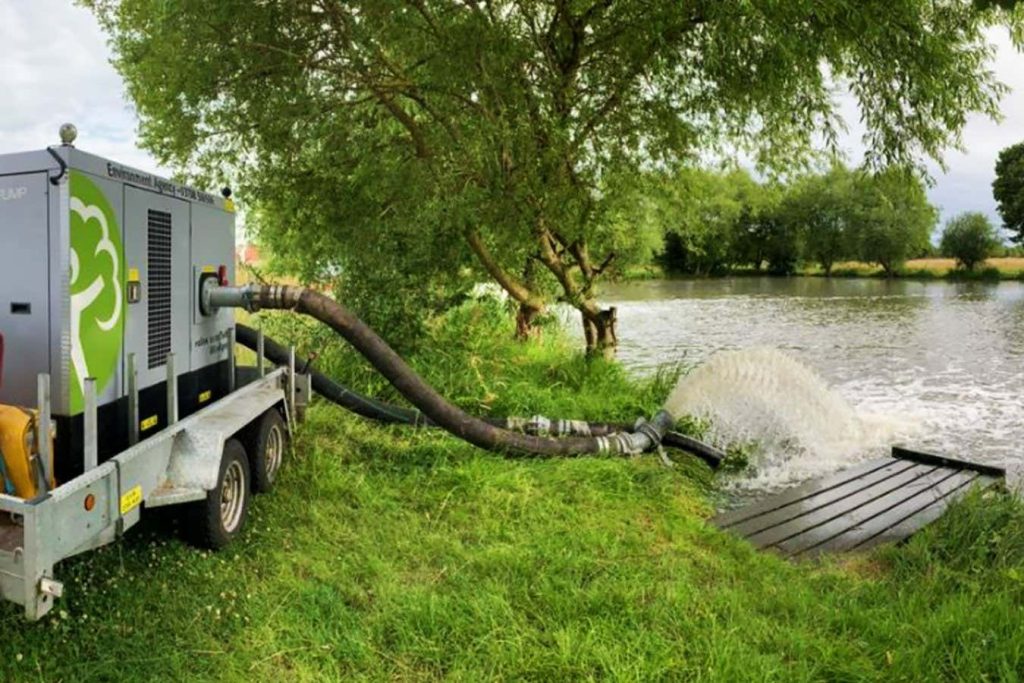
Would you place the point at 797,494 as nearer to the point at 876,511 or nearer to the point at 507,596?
the point at 876,511

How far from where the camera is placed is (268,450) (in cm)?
496

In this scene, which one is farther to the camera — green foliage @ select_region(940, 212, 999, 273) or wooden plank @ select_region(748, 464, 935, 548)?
green foliage @ select_region(940, 212, 999, 273)

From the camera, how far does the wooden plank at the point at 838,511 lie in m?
4.77

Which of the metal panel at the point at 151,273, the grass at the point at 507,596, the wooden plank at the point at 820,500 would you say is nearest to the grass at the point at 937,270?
the wooden plank at the point at 820,500

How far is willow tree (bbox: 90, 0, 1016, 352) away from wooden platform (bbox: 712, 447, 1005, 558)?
3.00m

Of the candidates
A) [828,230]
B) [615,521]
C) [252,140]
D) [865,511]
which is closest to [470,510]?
[615,521]

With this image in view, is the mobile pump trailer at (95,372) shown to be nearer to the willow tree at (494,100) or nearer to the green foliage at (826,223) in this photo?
the willow tree at (494,100)

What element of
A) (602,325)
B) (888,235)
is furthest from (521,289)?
(888,235)

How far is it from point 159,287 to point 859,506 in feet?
17.1

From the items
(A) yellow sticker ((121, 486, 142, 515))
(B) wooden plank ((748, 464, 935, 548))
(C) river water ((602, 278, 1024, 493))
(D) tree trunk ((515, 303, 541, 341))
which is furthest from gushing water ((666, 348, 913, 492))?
(A) yellow sticker ((121, 486, 142, 515))

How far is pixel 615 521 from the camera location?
4.64m

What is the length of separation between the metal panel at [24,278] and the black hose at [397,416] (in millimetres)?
2322

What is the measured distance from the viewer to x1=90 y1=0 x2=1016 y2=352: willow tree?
619 centimetres

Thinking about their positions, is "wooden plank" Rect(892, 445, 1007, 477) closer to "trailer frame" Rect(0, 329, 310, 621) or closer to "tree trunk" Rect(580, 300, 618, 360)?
"tree trunk" Rect(580, 300, 618, 360)
